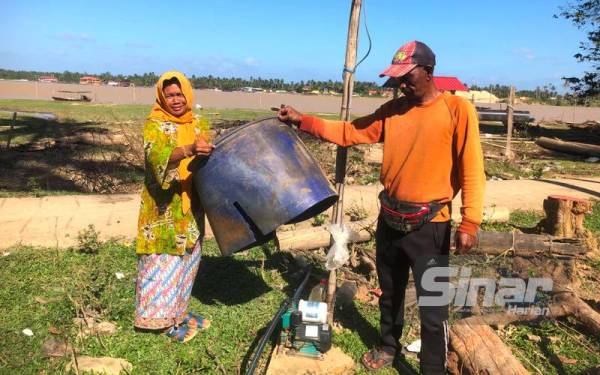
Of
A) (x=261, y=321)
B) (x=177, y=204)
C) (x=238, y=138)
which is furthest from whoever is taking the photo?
(x=261, y=321)

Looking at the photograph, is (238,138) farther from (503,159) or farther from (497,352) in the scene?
(503,159)

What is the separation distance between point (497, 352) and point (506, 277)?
1722mm

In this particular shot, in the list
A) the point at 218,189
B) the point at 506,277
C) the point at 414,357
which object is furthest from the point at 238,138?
the point at 506,277

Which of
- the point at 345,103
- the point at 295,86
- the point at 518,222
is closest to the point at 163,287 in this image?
the point at 345,103

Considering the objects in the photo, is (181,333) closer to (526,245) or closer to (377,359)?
(377,359)

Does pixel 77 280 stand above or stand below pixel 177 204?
below

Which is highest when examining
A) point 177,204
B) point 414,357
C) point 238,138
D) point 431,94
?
point 431,94

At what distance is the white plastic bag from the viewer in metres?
3.43

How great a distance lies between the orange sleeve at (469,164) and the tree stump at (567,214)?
3.64 meters

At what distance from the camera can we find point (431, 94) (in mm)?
2752

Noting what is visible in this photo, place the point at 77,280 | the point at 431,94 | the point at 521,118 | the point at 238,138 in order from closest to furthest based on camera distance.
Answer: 1. the point at 431,94
2. the point at 238,138
3. the point at 77,280
4. the point at 521,118

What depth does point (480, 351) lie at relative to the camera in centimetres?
306

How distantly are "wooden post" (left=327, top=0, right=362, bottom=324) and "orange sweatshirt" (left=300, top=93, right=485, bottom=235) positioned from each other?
43 centimetres

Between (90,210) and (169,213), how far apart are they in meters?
3.65
